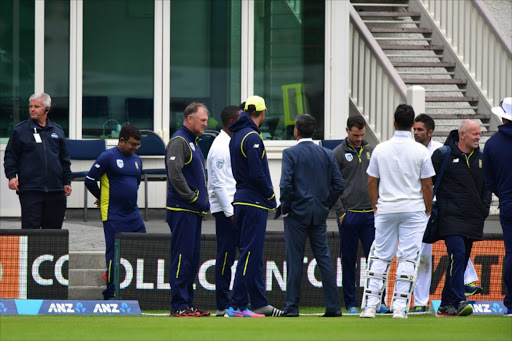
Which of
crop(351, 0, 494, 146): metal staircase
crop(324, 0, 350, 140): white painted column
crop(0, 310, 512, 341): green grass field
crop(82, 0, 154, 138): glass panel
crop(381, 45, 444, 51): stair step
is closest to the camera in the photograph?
crop(0, 310, 512, 341): green grass field

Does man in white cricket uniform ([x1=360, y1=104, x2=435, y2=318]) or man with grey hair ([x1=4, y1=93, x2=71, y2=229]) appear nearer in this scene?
man in white cricket uniform ([x1=360, y1=104, x2=435, y2=318])

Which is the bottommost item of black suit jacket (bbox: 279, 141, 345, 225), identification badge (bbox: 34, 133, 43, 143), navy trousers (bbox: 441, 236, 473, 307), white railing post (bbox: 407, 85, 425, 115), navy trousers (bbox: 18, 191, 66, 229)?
navy trousers (bbox: 441, 236, 473, 307)

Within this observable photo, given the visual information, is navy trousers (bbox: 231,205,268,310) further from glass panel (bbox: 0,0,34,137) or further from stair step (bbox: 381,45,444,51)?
stair step (bbox: 381,45,444,51)

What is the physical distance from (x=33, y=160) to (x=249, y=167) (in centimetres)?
280

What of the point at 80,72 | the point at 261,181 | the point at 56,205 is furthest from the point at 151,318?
the point at 80,72

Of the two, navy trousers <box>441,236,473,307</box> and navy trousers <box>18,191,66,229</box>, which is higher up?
navy trousers <box>18,191,66,229</box>

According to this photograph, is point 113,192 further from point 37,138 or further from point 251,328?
point 251,328

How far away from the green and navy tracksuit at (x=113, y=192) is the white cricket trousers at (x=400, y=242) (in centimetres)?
300

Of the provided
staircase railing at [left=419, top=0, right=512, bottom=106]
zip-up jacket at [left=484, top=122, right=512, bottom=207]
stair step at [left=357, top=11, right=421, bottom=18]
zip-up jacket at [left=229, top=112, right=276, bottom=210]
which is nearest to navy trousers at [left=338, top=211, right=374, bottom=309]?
zip-up jacket at [left=229, top=112, right=276, bottom=210]

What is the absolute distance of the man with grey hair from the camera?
12.3 metres

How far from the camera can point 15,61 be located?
16844 mm

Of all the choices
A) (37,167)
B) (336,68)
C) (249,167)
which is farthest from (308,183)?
(336,68)

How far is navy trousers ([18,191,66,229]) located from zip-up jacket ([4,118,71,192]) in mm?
70

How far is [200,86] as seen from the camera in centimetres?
1742
